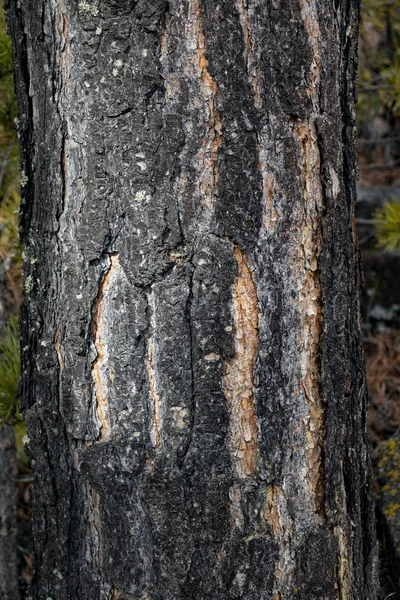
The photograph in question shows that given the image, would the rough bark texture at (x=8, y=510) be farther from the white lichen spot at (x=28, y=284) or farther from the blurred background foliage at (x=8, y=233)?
the white lichen spot at (x=28, y=284)

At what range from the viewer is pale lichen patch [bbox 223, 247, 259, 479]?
1.27 m

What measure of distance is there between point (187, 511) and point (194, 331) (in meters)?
0.40

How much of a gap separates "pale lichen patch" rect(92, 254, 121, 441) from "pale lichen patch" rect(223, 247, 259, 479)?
263mm

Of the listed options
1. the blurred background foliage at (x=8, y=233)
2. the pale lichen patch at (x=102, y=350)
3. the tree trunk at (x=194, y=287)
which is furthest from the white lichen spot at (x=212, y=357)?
the blurred background foliage at (x=8, y=233)

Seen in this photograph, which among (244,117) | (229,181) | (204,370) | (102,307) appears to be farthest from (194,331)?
(244,117)

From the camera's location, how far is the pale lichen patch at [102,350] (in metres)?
1.28

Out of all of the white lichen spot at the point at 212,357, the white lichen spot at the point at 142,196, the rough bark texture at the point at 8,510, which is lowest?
the rough bark texture at the point at 8,510

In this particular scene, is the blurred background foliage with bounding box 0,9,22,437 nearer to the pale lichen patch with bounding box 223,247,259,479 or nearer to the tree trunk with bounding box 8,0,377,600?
the tree trunk with bounding box 8,0,377,600

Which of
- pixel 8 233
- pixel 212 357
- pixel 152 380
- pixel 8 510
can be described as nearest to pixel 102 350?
pixel 152 380

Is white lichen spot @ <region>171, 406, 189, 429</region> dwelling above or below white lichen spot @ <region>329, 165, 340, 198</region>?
below

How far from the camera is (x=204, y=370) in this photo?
50.3 inches

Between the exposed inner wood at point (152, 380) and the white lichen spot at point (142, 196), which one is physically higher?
the white lichen spot at point (142, 196)

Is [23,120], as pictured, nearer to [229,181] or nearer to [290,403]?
[229,181]

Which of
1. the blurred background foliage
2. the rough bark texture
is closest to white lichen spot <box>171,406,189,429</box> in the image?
the blurred background foliage
